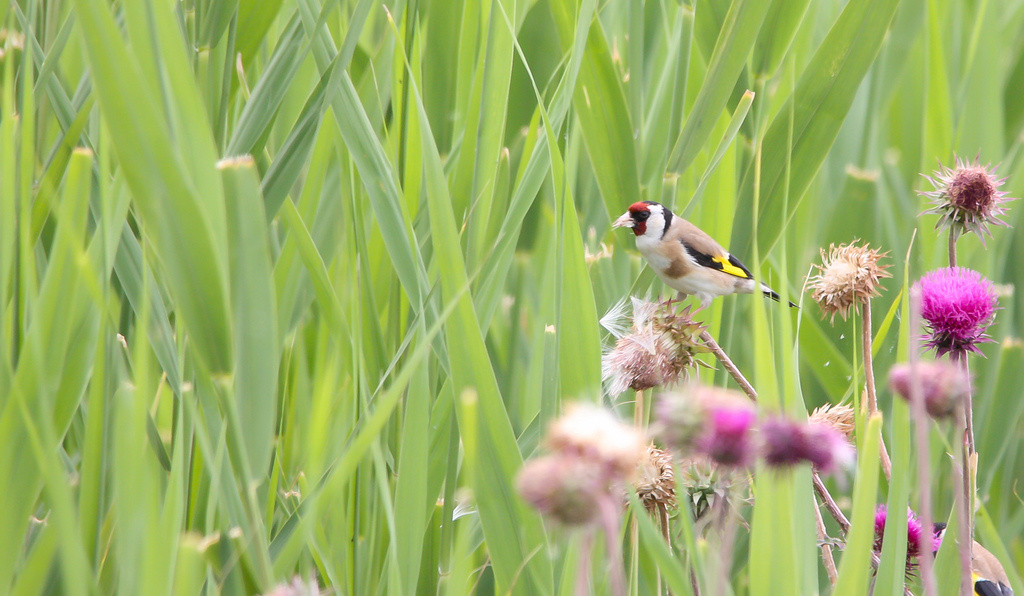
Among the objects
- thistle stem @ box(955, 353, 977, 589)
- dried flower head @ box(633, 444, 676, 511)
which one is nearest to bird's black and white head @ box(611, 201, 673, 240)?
dried flower head @ box(633, 444, 676, 511)

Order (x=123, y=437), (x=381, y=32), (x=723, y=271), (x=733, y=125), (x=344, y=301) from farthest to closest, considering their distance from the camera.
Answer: (x=723, y=271) < (x=381, y=32) < (x=344, y=301) < (x=733, y=125) < (x=123, y=437)

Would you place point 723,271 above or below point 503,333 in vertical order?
above

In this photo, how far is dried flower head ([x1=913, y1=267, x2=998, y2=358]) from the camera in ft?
2.77

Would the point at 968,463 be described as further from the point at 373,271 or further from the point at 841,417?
the point at 373,271

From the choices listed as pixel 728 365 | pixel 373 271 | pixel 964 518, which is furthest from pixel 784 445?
pixel 373 271

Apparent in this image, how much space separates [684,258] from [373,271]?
524mm

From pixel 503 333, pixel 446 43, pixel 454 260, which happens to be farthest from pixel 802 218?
pixel 454 260

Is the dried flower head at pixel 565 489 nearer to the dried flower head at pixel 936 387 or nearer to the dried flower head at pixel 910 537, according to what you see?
the dried flower head at pixel 936 387

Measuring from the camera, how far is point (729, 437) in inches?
15.3

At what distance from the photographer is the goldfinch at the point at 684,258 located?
45.8 inches

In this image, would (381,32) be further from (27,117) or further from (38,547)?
(38,547)

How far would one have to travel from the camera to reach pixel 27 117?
Answer: 2.38 feet

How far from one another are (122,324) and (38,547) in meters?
0.35

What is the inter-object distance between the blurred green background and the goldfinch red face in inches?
0.8
